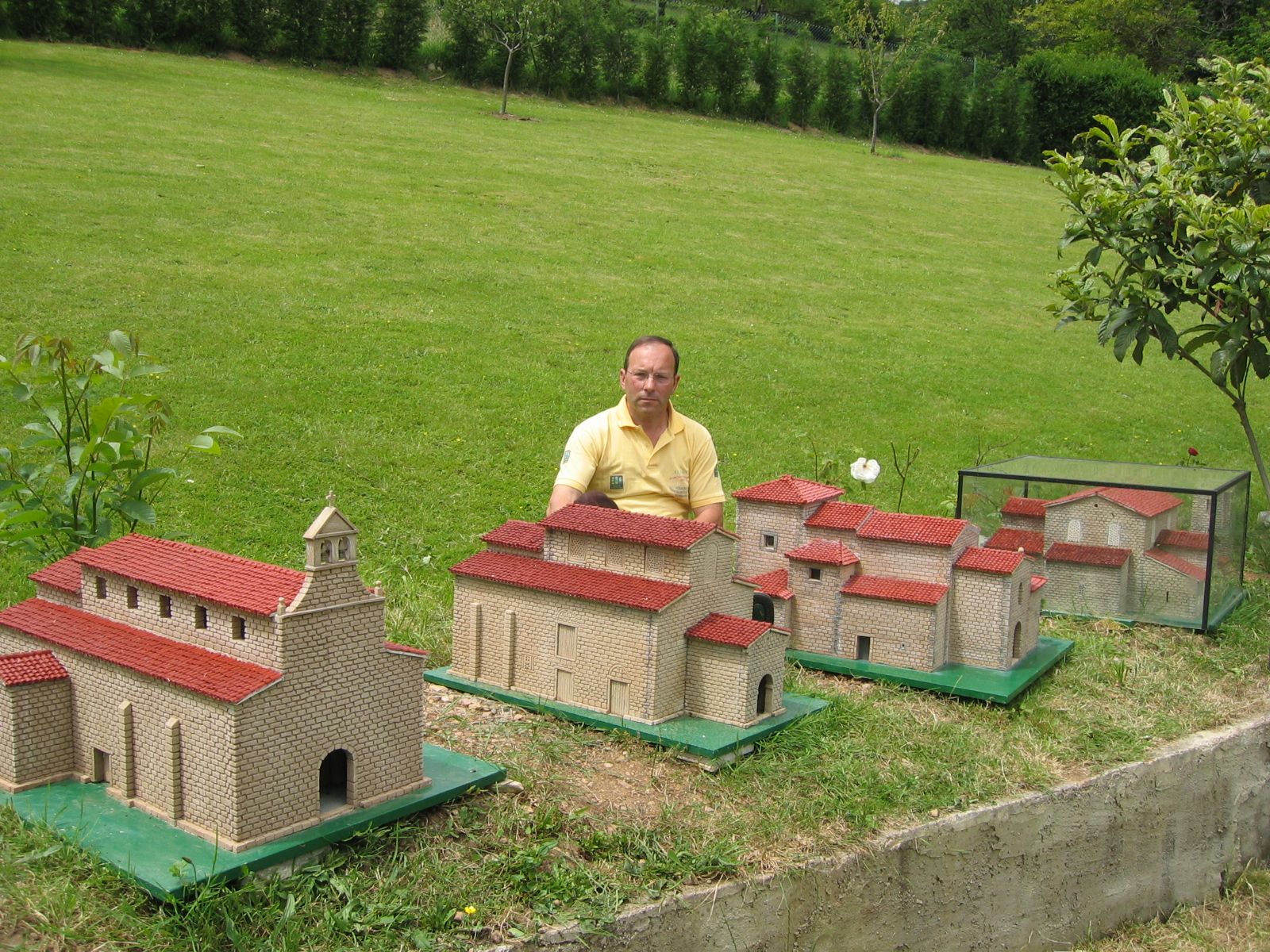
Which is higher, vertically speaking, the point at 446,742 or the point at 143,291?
the point at 143,291

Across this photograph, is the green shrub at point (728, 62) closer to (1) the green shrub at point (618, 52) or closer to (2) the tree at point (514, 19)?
(1) the green shrub at point (618, 52)

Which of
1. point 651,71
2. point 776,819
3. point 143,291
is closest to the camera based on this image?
point 776,819

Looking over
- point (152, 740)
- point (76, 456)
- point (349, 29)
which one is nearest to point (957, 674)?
point (152, 740)

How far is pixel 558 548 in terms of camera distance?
19.2ft

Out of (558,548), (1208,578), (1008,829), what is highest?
(558,548)

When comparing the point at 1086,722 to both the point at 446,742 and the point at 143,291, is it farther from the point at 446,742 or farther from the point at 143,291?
the point at 143,291

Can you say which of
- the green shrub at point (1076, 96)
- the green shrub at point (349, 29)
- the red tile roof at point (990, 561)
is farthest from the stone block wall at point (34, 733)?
the green shrub at point (1076, 96)

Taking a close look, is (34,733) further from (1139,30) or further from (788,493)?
(1139,30)

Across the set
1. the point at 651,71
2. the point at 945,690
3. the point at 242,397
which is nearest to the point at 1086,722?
the point at 945,690

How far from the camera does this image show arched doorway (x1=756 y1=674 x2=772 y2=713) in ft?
19.0

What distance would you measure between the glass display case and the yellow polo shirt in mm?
2498

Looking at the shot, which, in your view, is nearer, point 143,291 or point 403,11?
point 143,291

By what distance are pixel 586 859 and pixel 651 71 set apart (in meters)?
39.5

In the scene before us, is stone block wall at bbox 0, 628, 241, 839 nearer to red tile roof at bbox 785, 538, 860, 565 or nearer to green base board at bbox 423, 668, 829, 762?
green base board at bbox 423, 668, 829, 762
